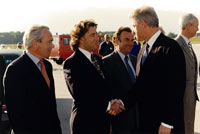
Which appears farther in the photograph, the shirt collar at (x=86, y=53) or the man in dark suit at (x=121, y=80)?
the man in dark suit at (x=121, y=80)

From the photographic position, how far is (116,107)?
392 cm

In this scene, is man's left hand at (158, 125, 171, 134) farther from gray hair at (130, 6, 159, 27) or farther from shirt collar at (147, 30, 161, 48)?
gray hair at (130, 6, 159, 27)

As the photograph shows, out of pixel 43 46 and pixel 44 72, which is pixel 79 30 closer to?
pixel 43 46

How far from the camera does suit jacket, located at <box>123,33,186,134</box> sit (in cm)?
328

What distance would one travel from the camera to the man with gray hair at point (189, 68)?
4844 millimetres

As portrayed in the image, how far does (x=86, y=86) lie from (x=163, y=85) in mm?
778

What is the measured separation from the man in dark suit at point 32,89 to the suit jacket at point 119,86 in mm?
1076

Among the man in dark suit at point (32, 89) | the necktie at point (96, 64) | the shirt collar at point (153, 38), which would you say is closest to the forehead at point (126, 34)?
the necktie at point (96, 64)

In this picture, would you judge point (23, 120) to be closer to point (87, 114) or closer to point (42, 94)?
point (42, 94)

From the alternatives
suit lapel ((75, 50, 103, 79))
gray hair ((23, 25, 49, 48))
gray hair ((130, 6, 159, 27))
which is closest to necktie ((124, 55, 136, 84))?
suit lapel ((75, 50, 103, 79))

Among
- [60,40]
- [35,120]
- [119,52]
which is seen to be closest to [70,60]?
[35,120]

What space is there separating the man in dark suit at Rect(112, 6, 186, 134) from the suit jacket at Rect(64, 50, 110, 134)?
41 cm

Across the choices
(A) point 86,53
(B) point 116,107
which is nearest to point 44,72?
(A) point 86,53

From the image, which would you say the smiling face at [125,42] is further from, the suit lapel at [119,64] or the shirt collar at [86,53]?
the shirt collar at [86,53]
